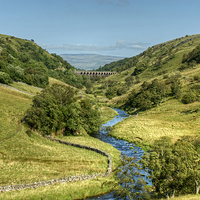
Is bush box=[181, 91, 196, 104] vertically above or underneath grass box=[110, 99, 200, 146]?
above

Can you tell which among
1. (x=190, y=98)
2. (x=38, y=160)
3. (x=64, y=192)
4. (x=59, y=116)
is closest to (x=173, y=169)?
(x=64, y=192)

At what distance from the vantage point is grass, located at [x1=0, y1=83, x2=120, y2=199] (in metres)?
29.0

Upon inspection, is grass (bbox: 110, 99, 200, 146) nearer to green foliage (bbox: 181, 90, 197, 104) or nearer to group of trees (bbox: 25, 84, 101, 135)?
green foliage (bbox: 181, 90, 197, 104)

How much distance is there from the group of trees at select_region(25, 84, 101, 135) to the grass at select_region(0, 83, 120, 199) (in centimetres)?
417

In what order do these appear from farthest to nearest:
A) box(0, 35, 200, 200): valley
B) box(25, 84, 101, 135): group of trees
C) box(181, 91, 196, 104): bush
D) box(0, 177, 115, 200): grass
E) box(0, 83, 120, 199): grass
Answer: box(181, 91, 196, 104): bush < box(25, 84, 101, 135): group of trees < box(0, 35, 200, 200): valley < box(0, 83, 120, 199): grass < box(0, 177, 115, 200): grass

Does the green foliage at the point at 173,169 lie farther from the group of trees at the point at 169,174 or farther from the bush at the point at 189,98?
the bush at the point at 189,98

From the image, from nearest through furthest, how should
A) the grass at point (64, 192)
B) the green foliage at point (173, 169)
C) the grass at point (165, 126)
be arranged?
1. the green foliage at point (173, 169)
2. the grass at point (64, 192)
3. the grass at point (165, 126)

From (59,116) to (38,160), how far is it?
73.2 ft

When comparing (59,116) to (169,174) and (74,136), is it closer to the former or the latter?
(74,136)

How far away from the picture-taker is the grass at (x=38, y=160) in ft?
95.0

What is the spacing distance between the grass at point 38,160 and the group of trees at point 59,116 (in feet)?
13.7

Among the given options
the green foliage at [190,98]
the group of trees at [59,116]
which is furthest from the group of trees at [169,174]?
the green foliage at [190,98]

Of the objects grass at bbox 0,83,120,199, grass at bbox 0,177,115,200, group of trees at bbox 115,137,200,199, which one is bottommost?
grass at bbox 0,177,115,200

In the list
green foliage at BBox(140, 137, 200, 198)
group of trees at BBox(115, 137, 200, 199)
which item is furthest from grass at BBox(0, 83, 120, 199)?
green foliage at BBox(140, 137, 200, 198)
